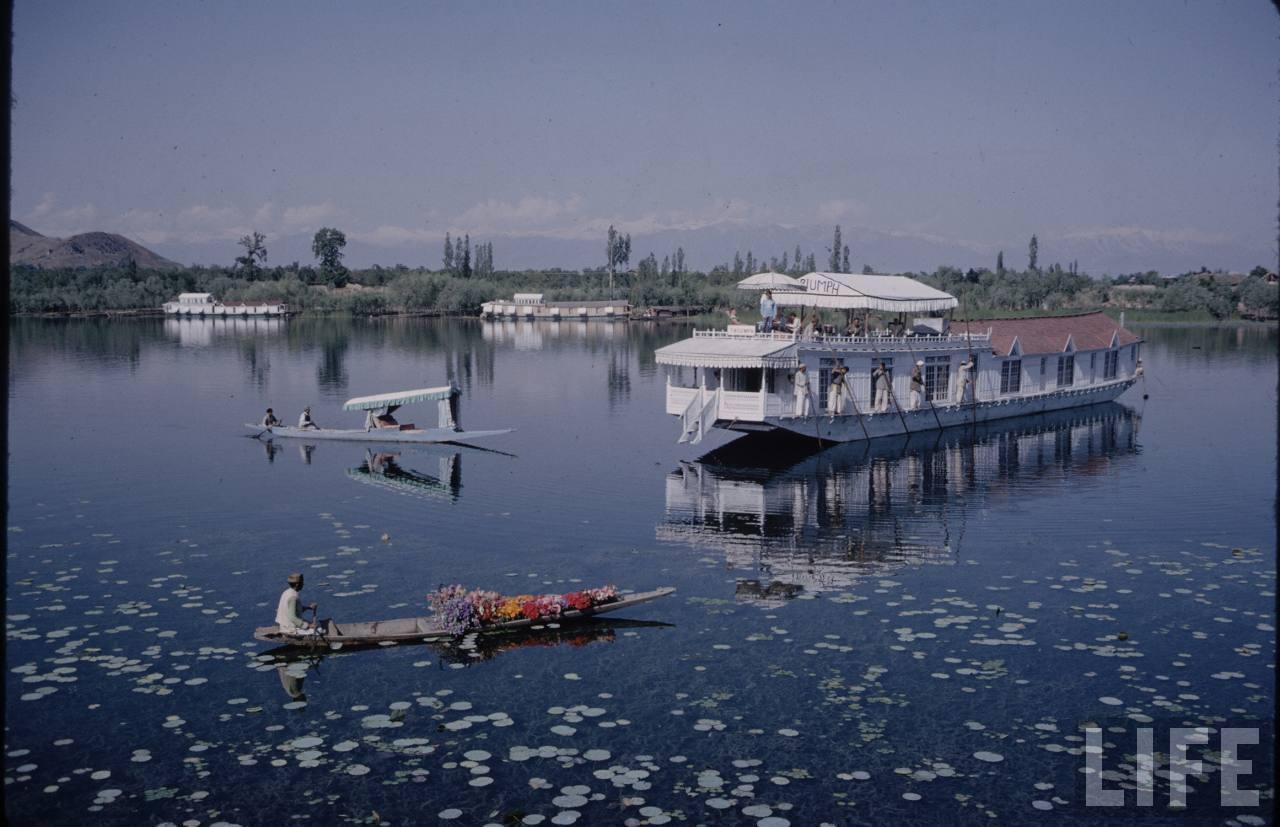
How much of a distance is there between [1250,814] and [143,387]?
63.8 m

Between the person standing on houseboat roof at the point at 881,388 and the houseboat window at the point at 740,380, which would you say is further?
the person standing on houseboat roof at the point at 881,388

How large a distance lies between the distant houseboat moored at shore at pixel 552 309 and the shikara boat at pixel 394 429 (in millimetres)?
132364

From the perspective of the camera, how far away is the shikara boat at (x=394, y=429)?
43.5 m

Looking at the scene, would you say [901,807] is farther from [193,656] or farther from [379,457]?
[379,457]

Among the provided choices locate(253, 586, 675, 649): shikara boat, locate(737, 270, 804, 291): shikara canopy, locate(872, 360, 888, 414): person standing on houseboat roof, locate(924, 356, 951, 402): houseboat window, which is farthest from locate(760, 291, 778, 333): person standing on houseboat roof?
locate(253, 586, 675, 649): shikara boat

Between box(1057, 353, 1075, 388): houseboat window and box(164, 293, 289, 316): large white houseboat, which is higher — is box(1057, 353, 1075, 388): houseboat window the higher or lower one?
the lower one

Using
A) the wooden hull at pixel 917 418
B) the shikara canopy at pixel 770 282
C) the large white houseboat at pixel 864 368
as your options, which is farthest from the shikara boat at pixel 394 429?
the shikara canopy at pixel 770 282

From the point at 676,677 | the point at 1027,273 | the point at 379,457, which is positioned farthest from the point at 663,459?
the point at 1027,273

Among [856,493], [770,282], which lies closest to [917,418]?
[770,282]

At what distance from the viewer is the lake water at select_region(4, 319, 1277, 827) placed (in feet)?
49.5

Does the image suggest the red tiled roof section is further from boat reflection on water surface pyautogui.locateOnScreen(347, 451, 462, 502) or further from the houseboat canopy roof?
boat reflection on water surface pyautogui.locateOnScreen(347, 451, 462, 502)

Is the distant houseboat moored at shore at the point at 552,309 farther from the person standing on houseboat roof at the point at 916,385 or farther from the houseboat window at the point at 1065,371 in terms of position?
the person standing on houseboat roof at the point at 916,385

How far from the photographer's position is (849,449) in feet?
143

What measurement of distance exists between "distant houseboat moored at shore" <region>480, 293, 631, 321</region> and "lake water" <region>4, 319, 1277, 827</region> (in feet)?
434
